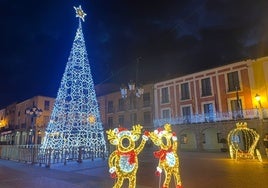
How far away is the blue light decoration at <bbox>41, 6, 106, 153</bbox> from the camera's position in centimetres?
1473

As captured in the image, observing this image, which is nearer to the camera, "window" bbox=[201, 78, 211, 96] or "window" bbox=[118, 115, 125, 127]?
"window" bbox=[201, 78, 211, 96]

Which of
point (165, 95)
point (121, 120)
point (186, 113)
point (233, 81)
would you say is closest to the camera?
point (233, 81)

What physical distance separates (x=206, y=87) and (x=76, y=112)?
16.5 meters

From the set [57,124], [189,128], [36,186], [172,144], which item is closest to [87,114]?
[57,124]

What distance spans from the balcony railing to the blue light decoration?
12.7 metres

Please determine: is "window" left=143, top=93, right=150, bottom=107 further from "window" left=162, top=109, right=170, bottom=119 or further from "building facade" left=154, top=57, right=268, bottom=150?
"window" left=162, top=109, right=170, bottom=119

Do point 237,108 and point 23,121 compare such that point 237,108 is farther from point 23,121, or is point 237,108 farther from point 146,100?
point 23,121

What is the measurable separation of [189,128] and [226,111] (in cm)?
445

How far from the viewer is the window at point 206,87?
2509 cm

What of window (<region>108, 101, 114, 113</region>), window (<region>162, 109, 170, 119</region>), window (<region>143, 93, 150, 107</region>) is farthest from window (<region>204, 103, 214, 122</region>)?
window (<region>108, 101, 114, 113</region>)

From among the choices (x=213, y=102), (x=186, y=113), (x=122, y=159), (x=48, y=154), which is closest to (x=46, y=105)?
(x=186, y=113)

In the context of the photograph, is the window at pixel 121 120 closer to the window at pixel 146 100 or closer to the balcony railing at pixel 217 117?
the window at pixel 146 100

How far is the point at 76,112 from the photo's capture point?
15.2 m

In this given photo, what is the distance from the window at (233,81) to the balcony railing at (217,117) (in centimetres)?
282
